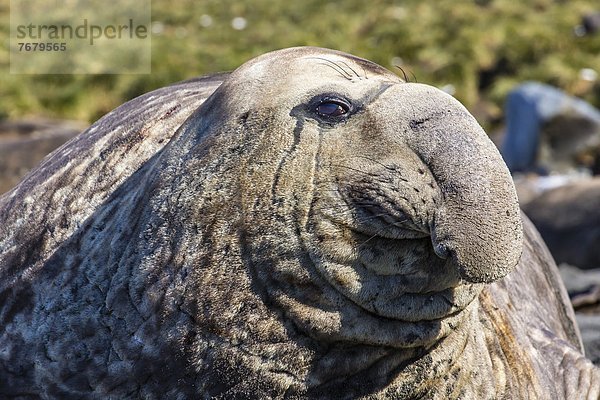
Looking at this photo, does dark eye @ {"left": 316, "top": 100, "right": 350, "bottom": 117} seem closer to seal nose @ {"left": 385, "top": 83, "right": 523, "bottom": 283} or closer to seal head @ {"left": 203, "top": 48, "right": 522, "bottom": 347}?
seal head @ {"left": 203, "top": 48, "right": 522, "bottom": 347}

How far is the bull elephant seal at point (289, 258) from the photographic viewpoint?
9.63ft

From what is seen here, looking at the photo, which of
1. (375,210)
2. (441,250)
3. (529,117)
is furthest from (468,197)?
(529,117)

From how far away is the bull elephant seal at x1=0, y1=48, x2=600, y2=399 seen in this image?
294cm

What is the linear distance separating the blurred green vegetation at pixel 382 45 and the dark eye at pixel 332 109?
12773 mm

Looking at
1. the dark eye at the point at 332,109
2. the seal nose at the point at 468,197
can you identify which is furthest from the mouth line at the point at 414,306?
the dark eye at the point at 332,109

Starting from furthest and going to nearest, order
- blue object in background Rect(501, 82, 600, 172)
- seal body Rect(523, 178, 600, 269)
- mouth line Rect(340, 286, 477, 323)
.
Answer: blue object in background Rect(501, 82, 600, 172)
seal body Rect(523, 178, 600, 269)
mouth line Rect(340, 286, 477, 323)

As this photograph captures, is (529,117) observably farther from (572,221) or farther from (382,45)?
(572,221)

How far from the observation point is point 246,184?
312 centimetres

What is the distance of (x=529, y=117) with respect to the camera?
15547 millimetres

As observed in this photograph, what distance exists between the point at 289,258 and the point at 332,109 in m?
0.45

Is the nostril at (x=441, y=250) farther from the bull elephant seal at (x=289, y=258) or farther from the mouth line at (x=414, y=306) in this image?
the mouth line at (x=414, y=306)

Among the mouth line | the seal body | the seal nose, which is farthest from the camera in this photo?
the seal body

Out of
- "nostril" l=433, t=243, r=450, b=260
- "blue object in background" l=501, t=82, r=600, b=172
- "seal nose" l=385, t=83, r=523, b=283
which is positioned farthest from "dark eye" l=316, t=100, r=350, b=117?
"blue object in background" l=501, t=82, r=600, b=172

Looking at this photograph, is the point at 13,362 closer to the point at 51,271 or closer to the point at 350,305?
the point at 51,271
